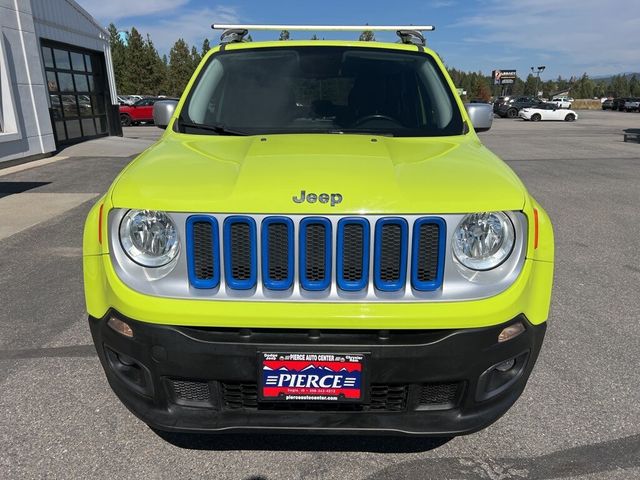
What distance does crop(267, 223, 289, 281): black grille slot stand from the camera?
1886 mm

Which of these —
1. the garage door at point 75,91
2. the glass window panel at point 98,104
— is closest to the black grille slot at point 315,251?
the garage door at point 75,91

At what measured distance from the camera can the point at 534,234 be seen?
2027 mm

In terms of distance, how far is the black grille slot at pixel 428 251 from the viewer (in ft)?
6.22

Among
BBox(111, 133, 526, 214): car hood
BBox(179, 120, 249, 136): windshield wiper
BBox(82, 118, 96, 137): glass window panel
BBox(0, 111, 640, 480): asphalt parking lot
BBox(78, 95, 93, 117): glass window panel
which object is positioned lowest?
BBox(0, 111, 640, 480): asphalt parking lot

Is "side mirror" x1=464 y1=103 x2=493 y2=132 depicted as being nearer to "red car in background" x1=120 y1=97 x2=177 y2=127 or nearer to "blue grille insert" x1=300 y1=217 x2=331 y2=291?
"blue grille insert" x1=300 y1=217 x2=331 y2=291

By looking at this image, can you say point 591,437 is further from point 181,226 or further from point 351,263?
point 181,226

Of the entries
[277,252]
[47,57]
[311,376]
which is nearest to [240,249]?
[277,252]

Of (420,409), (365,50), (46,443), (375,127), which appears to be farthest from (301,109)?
(46,443)

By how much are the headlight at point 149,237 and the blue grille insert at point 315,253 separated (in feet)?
1.66

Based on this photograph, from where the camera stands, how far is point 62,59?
15547 millimetres

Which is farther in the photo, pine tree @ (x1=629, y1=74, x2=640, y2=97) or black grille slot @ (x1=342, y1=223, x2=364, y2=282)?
pine tree @ (x1=629, y1=74, x2=640, y2=97)

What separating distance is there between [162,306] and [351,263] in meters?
0.74

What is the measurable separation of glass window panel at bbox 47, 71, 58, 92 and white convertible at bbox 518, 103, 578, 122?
32.3m

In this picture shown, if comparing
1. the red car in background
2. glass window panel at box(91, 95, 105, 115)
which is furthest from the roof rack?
the red car in background
